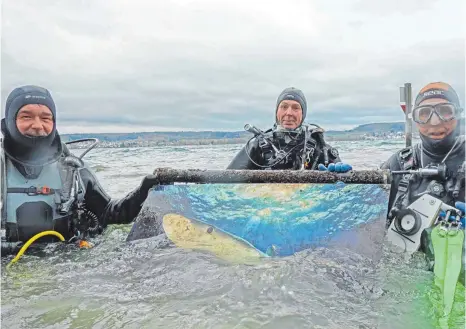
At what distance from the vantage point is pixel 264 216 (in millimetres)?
3949

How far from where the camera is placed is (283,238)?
376 cm

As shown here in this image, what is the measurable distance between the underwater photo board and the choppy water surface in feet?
0.61

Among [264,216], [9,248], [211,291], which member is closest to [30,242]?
[9,248]

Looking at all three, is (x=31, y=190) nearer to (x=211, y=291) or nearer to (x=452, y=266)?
(x=211, y=291)

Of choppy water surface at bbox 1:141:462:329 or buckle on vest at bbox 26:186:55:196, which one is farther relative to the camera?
buckle on vest at bbox 26:186:55:196

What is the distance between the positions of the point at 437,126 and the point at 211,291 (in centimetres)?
295

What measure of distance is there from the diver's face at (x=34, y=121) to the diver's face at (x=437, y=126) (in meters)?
3.83

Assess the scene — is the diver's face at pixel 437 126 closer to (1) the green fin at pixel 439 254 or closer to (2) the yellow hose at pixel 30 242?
(1) the green fin at pixel 439 254

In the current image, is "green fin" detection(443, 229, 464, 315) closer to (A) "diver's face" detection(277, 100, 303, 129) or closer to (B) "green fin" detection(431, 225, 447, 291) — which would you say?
(B) "green fin" detection(431, 225, 447, 291)

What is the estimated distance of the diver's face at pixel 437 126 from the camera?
14.6 ft

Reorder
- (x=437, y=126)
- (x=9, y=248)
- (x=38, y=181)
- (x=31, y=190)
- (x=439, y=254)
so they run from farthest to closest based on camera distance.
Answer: (x=437, y=126) → (x=38, y=181) → (x=31, y=190) → (x=9, y=248) → (x=439, y=254)

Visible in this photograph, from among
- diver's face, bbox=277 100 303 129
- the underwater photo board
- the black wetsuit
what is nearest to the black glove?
the underwater photo board

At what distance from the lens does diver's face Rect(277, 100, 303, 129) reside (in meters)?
5.75

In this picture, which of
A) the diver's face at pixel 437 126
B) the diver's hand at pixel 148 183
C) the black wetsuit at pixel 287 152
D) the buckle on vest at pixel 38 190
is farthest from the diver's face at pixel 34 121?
the diver's face at pixel 437 126
